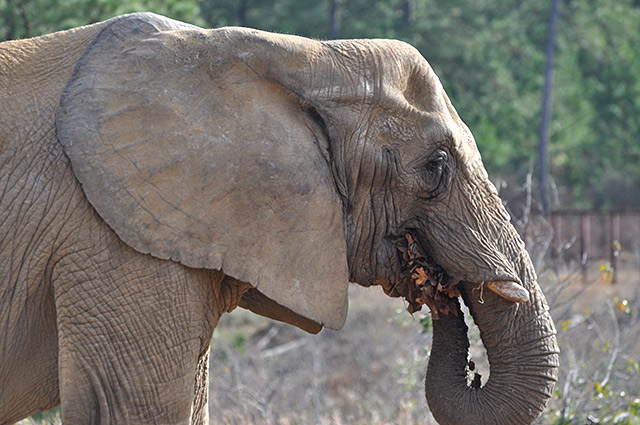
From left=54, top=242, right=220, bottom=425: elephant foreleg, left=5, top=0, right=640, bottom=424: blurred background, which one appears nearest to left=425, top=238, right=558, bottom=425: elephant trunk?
left=54, top=242, right=220, bottom=425: elephant foreleg

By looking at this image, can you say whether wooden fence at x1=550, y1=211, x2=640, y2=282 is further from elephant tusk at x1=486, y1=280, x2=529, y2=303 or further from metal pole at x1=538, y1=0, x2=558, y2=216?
elephant tusk at x1=486, y1=280, x2=529, y2=303

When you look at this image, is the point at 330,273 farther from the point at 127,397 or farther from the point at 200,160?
the point at 127,397

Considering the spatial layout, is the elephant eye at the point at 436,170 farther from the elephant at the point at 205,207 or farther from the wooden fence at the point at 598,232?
the wooden fence at the point at 598,232

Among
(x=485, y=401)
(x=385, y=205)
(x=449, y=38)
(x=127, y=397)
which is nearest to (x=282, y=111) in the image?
(x=385, y=205)

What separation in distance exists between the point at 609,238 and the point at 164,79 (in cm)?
1701

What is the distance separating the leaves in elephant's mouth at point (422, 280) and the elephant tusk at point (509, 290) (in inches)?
6.1

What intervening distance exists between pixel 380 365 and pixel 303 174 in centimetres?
908

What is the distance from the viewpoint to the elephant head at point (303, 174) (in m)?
3.24

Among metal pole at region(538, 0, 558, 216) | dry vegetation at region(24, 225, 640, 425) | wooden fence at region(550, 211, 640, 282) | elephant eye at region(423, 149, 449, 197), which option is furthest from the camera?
metal pole at region(538, 0, 558, 216)

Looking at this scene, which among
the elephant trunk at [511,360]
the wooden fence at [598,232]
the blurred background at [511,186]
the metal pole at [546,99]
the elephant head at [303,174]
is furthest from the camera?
the metal pole at [546,99]

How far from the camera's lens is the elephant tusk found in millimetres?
3664

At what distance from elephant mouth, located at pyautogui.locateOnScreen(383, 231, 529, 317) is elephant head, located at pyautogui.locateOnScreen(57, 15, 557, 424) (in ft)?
0.04

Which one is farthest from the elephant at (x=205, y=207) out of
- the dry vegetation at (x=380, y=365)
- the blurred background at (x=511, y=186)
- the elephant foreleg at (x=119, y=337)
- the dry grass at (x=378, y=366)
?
the blurred background at (x=511, y=186)

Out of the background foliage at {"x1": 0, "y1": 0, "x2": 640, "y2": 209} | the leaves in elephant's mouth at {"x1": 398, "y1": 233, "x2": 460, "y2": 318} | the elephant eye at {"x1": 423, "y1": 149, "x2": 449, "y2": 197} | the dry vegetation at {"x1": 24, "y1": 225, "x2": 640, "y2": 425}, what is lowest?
the background foliage at {"x1": 0, "y1": 0, "x2": 640, "y2": 209}
